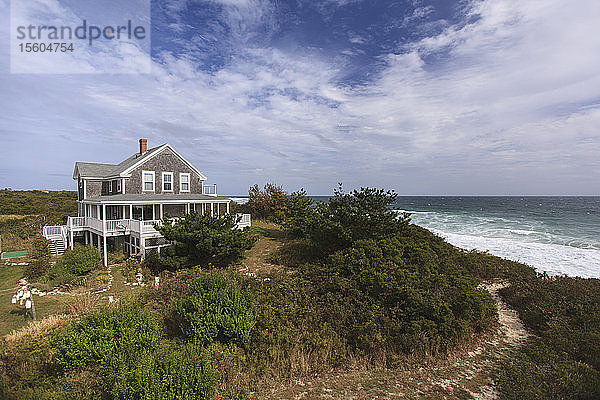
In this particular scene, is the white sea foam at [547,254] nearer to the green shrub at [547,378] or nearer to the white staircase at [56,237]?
the green shrub at [547,378]

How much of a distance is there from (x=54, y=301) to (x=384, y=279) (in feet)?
37.6

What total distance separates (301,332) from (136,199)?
1394 cm

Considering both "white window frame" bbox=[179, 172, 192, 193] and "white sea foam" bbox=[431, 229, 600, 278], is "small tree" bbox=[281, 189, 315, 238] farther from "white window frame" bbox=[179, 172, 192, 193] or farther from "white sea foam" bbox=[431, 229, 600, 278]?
"white sea foam" bbox=[431, 229, 600, 278]

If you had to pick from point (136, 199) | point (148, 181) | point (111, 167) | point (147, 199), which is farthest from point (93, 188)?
point (147, 199)

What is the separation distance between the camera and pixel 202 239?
13.2 m

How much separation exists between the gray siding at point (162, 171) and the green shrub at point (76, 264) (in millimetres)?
6014

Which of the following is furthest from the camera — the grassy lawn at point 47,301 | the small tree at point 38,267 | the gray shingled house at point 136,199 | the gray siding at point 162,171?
the gray siding at point 162,171

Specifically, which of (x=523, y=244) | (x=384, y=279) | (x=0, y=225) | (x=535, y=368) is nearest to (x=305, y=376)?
(x=384, y=279)

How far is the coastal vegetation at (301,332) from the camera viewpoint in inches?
210

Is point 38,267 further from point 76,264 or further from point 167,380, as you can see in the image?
point 167,380

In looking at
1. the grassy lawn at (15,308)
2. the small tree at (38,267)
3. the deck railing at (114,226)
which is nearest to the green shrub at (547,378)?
the grassy lawn at (15,308)

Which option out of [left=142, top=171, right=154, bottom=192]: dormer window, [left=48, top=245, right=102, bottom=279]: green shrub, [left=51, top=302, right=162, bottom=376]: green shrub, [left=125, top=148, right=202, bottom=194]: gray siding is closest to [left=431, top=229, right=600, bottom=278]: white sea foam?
[left=125, top=148, right=202, bottom=194]: gray siding

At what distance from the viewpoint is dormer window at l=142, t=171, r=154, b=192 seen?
751 inches

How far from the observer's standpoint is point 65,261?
1285 cm
